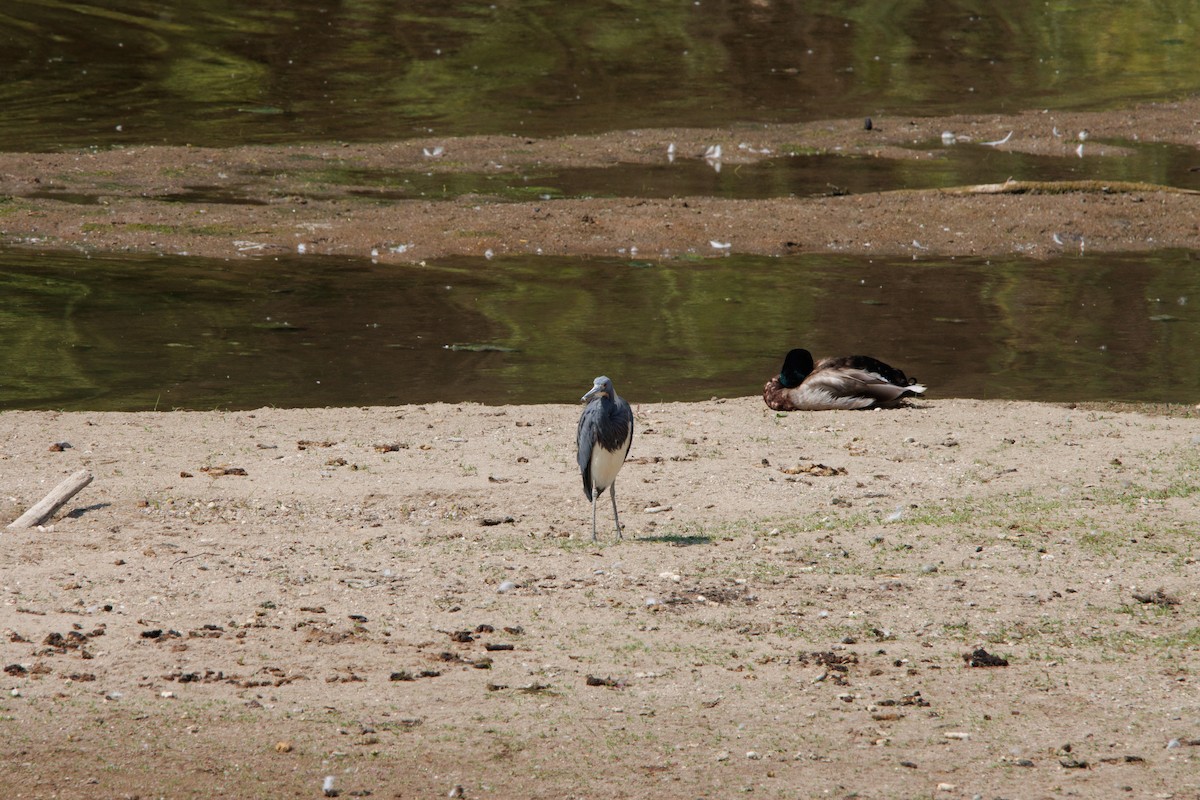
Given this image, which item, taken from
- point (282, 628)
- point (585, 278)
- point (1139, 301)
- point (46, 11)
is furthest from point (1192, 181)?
point (46, 11)

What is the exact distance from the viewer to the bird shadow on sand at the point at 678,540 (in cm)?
807

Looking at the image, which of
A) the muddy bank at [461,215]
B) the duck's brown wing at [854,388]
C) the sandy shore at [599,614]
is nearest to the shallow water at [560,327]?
the muddy bank at [461,215]

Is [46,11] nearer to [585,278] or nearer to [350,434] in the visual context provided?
[585,278]

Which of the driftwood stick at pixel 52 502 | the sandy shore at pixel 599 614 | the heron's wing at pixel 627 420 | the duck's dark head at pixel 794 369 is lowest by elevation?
the sandy shore at pixel 599 614

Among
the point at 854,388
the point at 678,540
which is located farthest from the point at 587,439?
the point at 854,388

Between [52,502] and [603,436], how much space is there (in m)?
2.98

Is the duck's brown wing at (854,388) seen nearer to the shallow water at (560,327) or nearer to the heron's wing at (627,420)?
the shallow water at (560,327)

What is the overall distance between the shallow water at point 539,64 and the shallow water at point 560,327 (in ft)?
31.6

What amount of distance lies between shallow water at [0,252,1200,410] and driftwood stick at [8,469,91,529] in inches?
134

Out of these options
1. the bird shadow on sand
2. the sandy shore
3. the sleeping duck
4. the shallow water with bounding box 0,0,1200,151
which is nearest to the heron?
the bird shadow on sand

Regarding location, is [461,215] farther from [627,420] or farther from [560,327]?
[627,420]

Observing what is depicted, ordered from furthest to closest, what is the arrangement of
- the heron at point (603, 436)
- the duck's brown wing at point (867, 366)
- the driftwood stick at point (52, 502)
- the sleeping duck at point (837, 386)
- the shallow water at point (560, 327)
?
the shallow water at point (560, 327), the duck's brown wing at point (867, 366), the sleeping duck at point (837, 386), the driftwood stick at point (52, 502), the heron at point (603, 436)

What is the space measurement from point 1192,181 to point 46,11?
87.2 feet

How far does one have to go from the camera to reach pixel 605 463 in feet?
26.4
